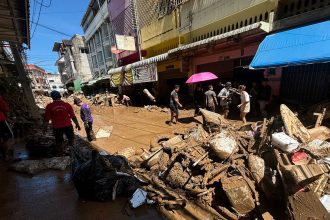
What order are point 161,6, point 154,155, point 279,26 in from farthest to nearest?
point 161,6 → point 279,26 → point 154,155

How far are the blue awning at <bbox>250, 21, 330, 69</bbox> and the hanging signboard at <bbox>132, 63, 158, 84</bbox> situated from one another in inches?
310

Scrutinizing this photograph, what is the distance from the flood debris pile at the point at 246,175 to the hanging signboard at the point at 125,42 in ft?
40.6

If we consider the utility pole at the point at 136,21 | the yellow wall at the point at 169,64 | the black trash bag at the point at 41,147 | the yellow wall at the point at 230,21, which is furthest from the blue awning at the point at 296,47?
the utility pole at the point at 136,21

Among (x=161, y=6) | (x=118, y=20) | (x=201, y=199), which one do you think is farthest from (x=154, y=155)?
(x=118, y=20)

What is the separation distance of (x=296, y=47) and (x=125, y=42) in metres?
12.9

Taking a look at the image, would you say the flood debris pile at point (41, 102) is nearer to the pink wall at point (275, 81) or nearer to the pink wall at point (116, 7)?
the pink wall at point (116, 7)

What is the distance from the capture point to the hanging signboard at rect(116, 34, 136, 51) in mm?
15600

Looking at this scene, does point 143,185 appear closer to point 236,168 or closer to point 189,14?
point 236,168

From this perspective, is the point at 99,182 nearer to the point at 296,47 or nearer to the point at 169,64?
the point at 296,47

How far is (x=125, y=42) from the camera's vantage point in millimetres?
16062

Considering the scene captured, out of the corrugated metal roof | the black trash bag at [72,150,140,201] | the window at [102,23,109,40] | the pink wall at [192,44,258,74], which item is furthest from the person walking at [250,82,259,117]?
the window at [102,23,109,40]

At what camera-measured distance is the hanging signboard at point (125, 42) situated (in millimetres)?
15600

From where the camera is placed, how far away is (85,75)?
4206 cm

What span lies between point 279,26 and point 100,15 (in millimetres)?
22622
